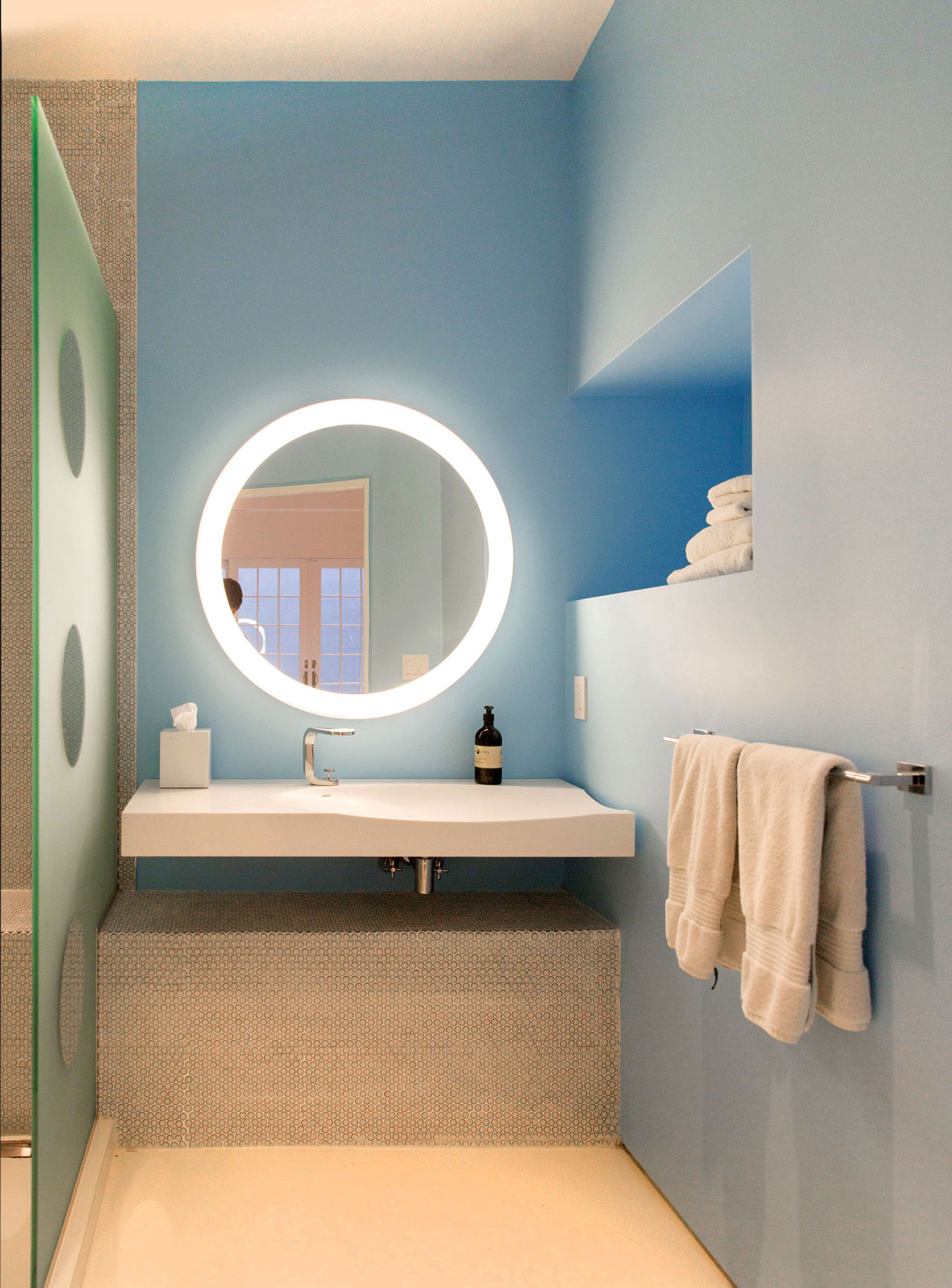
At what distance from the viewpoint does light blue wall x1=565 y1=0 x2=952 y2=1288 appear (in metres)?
1.17

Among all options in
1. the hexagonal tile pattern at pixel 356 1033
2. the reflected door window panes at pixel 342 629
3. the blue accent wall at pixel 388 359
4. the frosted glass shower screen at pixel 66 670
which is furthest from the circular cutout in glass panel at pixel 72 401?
the hexagonal tile pattern at pixel 356 1033

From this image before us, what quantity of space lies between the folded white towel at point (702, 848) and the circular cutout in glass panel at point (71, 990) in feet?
3.68

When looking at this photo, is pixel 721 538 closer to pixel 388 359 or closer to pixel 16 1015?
pixel 388 359

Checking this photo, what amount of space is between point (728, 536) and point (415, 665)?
1247 mm

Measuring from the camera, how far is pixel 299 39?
2.48 meters

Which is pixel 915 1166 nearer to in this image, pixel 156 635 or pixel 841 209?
pixel 841 209

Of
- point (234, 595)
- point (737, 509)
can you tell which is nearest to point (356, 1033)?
point (234, 595)

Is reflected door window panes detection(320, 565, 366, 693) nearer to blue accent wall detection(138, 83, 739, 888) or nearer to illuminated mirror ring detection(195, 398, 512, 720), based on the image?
illuminated mirror ring detection(195, 398, 512, 720)

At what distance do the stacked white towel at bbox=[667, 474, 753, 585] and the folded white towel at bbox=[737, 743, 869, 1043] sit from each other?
0.49m

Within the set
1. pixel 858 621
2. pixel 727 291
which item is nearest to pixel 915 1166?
pixel 858 621

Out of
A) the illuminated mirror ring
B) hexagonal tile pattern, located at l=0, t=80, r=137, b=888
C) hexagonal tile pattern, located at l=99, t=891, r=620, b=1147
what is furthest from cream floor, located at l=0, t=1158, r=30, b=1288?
the illuminated mirror ring

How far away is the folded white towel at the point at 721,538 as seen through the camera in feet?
5.73

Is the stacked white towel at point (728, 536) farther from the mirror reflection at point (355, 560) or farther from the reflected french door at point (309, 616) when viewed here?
the reflected french door at point (309, 616)

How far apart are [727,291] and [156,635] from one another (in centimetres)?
170
